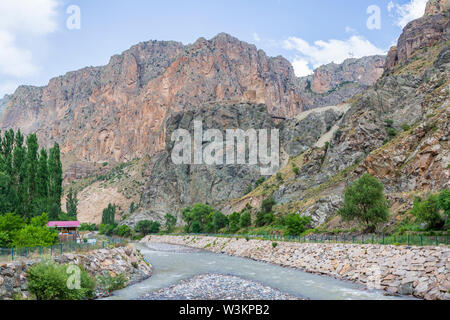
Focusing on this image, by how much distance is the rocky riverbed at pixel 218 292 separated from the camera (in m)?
19.6

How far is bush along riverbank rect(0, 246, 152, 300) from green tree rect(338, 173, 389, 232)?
2884 cm

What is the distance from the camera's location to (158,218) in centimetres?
14100

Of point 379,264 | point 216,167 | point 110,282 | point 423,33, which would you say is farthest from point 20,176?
point 423,33

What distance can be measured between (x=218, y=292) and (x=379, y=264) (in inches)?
495

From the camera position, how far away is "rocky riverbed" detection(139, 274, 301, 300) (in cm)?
1962

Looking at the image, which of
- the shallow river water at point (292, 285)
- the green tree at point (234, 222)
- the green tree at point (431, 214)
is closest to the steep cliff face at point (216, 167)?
the green tree at point (234, 222)

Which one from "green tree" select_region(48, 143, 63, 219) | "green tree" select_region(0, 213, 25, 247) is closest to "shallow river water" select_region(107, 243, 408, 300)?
"green tree" select_region(0, 213, 25, 247)

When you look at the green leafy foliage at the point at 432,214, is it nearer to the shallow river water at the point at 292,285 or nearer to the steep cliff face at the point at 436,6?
the shallow river water at the point at 292,285

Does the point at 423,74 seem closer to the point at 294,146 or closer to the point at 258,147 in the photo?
the point at 294,146

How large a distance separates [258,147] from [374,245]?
112741mm

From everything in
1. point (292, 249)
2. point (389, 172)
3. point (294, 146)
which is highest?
point (294, 146)

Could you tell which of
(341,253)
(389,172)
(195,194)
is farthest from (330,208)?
(195,194)
